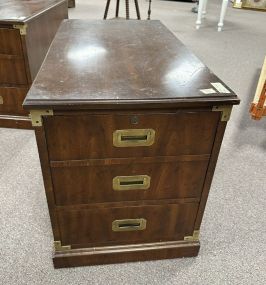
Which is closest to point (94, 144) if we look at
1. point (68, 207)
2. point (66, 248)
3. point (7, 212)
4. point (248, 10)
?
point (68, 207)

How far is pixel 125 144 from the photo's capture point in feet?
2.67

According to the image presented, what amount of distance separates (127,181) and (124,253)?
0.33 meters

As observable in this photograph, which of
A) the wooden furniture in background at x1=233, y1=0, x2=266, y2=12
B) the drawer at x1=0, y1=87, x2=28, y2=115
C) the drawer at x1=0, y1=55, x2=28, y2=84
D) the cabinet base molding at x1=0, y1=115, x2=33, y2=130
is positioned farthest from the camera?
the wooden furniture in background at x1=233, y1=0, x2=266, y2=12

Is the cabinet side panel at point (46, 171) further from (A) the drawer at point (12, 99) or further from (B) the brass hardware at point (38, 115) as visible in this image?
(A) the drawer at point (12, 99)

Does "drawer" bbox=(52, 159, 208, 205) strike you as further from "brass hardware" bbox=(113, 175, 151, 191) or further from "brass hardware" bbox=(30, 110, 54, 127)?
"brass hardware" bbox=(30, 110, 54, 127)

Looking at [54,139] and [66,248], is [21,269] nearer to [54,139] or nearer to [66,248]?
[66,248]

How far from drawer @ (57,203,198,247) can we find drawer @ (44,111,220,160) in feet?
0.77

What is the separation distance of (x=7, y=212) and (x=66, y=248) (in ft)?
1.27

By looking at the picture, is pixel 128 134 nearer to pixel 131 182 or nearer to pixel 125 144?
pixel 125 144

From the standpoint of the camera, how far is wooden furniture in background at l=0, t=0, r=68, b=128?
4.94ft

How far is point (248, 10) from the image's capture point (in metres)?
5.38

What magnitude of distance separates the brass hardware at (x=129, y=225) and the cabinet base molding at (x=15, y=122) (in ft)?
3.46

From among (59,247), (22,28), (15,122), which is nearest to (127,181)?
(59,247)

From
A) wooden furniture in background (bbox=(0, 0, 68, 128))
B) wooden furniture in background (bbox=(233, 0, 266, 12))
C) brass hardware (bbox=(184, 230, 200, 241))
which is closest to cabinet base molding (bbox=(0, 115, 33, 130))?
wooden furniture in background (bbox=(0, 0, 68, 128))
